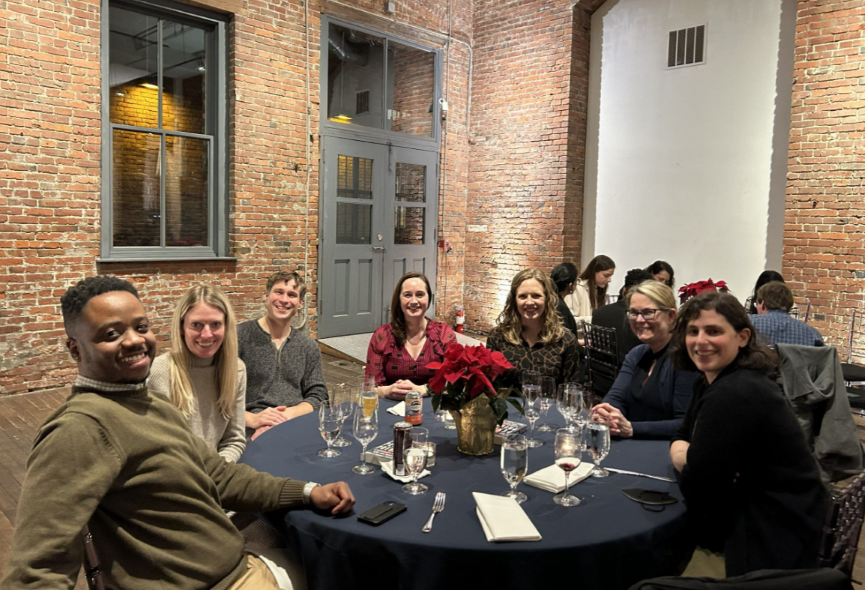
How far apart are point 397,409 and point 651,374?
115 cm

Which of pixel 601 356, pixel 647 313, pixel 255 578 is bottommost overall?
pixel 255 578

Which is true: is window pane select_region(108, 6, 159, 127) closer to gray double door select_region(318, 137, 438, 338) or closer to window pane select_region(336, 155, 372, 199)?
gray double door select_region(318, 137, 438, 338)

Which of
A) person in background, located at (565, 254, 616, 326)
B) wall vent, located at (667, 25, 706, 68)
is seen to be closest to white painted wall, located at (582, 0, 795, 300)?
wall vent, located at (667, 25, 706, 68)

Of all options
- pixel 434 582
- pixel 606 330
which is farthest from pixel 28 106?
pixel 434 582

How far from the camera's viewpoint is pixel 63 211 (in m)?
6.00

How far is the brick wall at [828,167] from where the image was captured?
6430 mm

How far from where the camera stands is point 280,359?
11.4ft

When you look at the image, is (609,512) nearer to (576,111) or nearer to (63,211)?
(63,211)

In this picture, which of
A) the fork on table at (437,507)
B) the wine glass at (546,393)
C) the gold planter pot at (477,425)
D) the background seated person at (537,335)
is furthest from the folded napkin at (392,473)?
the background seated person at (537,335)

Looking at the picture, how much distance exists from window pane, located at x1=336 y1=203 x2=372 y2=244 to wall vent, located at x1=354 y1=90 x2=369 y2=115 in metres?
1.25

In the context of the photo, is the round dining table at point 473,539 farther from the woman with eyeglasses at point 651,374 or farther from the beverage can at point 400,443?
the woman with eyeglasses at point 651,374

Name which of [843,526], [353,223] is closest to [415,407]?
[843,526]

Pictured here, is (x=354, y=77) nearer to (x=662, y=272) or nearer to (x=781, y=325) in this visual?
(x=662, y=272)

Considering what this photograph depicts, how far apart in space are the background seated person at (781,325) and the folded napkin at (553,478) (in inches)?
101
